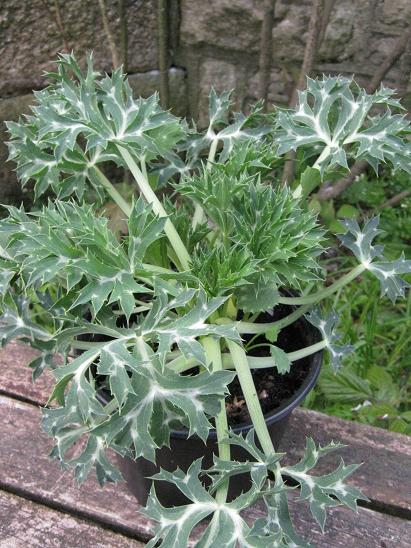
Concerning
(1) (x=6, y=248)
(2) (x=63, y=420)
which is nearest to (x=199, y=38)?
(1) (x=6, y=248)

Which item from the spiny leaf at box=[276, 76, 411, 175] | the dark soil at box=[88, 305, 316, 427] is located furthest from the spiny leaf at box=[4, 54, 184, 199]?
the dark soil at box=[88, 305, 316, 427]

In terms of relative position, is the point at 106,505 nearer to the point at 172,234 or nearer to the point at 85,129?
the point at 172,234

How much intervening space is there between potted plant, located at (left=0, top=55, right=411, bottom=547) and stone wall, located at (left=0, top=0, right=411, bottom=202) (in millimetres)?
899

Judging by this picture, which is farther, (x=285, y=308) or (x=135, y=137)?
(x=285, y=308)

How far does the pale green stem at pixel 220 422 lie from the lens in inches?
30.9

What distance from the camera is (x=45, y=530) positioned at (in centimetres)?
99

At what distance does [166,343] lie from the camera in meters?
0.73

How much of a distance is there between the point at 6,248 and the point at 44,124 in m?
0.21

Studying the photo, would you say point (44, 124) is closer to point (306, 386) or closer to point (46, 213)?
point (46, 213)

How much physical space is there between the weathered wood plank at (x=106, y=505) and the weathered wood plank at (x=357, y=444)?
47mm

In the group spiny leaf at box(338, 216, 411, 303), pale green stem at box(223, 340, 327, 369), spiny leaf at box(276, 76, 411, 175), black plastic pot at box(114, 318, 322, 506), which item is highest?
spiny leaf at box(276, 76, 411, 175)

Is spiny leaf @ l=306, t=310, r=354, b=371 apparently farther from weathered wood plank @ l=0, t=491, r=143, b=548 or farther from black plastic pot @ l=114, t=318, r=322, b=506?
weathered wood plank @ l=0, t=491, r=143, b=548

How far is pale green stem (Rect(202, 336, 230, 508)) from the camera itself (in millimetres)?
784

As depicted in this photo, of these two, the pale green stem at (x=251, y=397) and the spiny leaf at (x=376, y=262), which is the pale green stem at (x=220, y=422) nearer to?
the pale green stem at (x=251, y=397)
